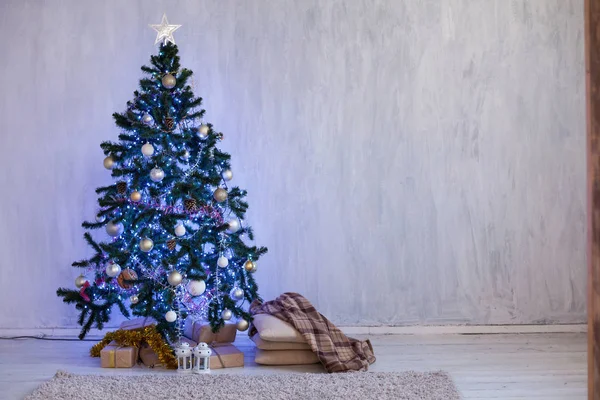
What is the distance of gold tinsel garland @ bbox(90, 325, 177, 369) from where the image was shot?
150 inches

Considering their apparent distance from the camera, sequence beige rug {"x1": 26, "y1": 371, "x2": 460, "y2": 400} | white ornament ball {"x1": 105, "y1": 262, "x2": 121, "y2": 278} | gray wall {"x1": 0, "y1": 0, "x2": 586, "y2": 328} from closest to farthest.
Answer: beige rug {"x1": 26, "y1": 371, "x2": 460, "y2": 400} → white ornament ball {"x1": 105, "y1": 262, "x2": 121, "y2": 278} → gray wall {"x1": 0, "y1": 0, "x2": 586, "y2": 328}

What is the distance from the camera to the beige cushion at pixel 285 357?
3863mm

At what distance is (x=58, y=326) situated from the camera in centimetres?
459

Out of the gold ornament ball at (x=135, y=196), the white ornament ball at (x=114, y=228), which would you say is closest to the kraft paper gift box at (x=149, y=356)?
the white ornament ball at (x=114, y=228)

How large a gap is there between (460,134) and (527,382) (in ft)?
5.56

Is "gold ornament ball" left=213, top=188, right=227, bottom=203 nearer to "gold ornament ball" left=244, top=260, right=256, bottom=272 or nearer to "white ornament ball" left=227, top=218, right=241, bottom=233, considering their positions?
"white ornament ball" left=227, top=218, right=241, bottom=233

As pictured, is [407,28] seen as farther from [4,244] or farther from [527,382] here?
[4,244]

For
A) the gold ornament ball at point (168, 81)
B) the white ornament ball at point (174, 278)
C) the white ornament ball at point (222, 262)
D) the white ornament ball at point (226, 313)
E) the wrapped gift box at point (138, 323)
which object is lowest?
the wrapped gift box at point (138, 323)

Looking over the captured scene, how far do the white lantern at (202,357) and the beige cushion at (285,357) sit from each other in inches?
10.6

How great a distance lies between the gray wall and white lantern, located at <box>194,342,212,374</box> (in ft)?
3.19

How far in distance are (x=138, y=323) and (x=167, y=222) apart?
2.18ft

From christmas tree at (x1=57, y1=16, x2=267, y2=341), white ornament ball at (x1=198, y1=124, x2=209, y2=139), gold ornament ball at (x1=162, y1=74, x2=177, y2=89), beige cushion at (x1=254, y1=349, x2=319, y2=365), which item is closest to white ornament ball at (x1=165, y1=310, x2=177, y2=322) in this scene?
christmas tree at (x1=57, y1=16, x2=267, y2=341)

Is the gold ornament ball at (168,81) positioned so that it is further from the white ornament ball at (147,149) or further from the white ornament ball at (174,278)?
the white ornament ball at (174,278)

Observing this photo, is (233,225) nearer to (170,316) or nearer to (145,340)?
(170,316)
